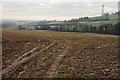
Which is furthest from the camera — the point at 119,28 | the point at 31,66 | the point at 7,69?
the point at 119,28

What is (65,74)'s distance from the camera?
10.5 meters

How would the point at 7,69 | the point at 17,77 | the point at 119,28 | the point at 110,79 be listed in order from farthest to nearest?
the point at 119,28, the point at 7,69, the point at 17,77, the point at 110,79

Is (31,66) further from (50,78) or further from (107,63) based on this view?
(107,63)

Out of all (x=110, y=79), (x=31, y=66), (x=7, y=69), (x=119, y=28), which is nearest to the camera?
(x=110, y=79)

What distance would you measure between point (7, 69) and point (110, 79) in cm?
875

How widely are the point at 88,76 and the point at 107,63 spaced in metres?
4.09

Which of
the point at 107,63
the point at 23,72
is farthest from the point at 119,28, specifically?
the point at 23,72

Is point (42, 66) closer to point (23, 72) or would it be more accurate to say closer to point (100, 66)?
point (23, 72)

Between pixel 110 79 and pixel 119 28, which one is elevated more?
pixel 119 28

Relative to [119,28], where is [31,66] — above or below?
below

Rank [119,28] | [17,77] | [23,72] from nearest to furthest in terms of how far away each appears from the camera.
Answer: [17,77] < [23,72] < [119,28]

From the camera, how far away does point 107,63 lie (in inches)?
518

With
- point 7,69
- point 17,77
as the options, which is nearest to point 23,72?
point 17,77

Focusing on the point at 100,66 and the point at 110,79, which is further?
the point at 100,66
